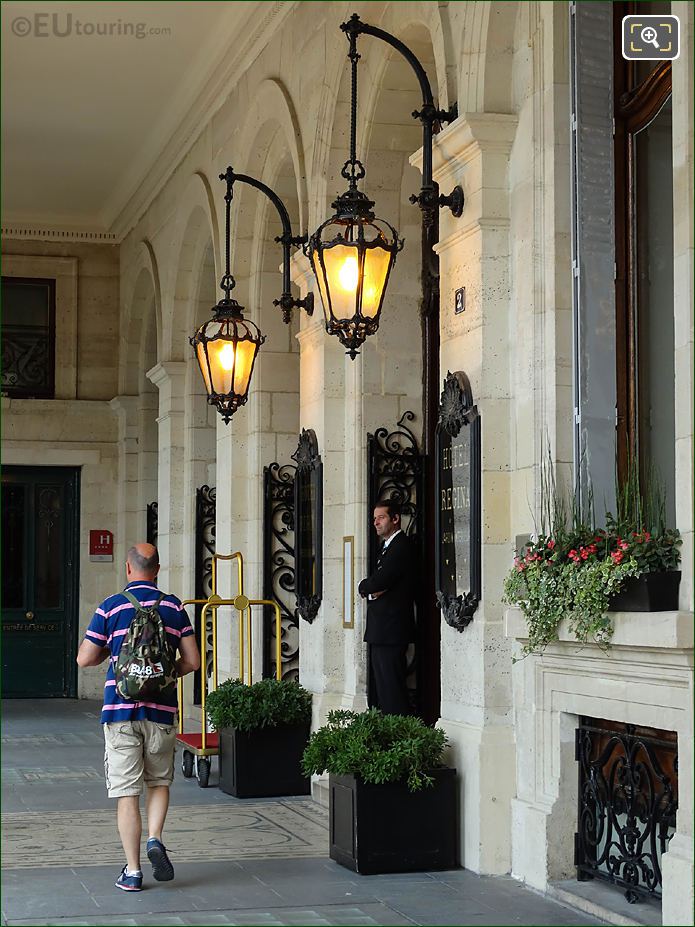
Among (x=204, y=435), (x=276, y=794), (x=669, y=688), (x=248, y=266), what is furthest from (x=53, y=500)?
(x=669, y=688)

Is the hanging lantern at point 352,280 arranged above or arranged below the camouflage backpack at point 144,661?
above

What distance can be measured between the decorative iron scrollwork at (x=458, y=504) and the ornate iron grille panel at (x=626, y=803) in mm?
1041

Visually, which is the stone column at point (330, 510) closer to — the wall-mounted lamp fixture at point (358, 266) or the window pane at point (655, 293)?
the wall-mounted lamp fixture at point (358, 266)

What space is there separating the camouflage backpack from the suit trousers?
222 cm

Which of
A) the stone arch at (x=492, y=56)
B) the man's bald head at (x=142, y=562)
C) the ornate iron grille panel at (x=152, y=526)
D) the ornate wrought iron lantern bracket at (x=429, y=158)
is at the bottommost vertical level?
the man's bald head at (x=142, y=562)

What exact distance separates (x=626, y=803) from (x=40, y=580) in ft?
42.2

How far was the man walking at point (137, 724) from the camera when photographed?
6492 mm

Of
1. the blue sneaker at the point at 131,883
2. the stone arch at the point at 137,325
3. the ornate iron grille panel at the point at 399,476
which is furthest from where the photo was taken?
the stone arch at the point at 137,325

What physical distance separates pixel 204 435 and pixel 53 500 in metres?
4.45

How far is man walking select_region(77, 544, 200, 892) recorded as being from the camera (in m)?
6.49

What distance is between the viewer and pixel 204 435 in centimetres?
1423

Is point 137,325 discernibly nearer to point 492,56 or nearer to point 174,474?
point 174,474
